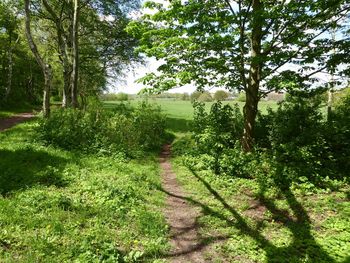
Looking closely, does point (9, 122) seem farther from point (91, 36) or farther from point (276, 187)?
point (276, 187)

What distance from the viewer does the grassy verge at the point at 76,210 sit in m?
5.45

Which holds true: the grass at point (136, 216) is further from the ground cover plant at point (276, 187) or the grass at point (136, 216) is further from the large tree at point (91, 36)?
the large tree at point (91, 36)

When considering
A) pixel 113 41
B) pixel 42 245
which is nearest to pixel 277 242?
pixel 42 245

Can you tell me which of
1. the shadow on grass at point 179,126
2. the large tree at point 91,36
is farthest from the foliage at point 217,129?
the large tree at point 91,36

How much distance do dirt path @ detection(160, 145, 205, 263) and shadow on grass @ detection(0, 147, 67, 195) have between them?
3285mm

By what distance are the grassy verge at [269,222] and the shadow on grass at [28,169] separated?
4.29 metres

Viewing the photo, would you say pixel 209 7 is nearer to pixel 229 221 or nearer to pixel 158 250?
pixel 229 221

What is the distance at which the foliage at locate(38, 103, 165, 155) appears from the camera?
42.5ft

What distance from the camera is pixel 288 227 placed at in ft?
23.2

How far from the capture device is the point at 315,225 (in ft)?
23.5

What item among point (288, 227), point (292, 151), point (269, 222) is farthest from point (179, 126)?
point (288, 227)

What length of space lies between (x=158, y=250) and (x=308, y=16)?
8.13 m

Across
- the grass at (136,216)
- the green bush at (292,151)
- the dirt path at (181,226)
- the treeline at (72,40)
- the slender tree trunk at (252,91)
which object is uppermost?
the treeline at (72,40)

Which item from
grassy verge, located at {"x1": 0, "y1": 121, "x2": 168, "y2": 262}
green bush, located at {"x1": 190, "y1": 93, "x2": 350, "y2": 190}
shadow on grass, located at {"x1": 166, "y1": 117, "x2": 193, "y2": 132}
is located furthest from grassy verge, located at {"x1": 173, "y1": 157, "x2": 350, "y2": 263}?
shadow on grass, located at {"x1": 166, "y1": 117, "x2": 193, "y2": 132}
